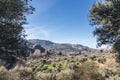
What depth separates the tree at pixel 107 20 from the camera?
23.1 metres

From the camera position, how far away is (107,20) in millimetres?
24547

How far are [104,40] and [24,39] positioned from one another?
12.9 m

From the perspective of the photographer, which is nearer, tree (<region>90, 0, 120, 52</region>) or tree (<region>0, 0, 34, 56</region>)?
tree (<region>0, 0, 34, 56</region>)

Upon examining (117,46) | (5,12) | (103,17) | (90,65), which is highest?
(103,17)

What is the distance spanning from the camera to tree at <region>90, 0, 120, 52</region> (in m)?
23.1

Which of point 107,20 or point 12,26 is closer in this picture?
point 12,26

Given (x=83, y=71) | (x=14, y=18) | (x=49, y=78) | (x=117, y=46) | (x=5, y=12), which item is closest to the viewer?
(x=5, y=12)

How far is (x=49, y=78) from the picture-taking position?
38.9 meters

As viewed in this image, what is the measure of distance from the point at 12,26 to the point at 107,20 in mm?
13083

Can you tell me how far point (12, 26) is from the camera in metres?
14.2

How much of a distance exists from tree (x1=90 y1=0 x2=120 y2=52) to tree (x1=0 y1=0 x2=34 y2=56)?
10.7 meters

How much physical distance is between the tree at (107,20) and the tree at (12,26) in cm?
1075

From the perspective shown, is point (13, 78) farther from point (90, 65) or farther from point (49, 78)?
point (49, 78)

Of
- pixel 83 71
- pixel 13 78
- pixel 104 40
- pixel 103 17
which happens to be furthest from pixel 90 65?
pixel 13 78
